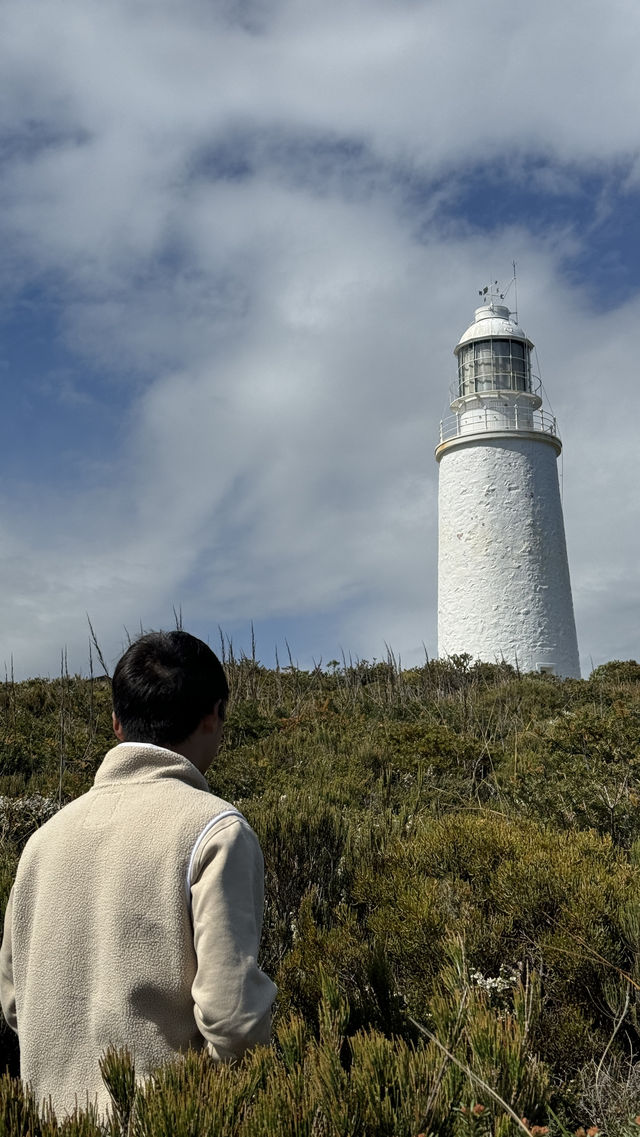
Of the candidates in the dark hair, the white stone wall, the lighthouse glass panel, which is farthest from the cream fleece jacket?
the lighthouse glass panel

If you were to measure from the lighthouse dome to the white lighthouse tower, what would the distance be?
3 cm

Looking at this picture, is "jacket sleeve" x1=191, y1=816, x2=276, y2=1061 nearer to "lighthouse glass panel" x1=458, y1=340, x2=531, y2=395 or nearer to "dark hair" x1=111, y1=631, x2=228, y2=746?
"dark hair" x1=111, y1=631, x2=228, y2=746

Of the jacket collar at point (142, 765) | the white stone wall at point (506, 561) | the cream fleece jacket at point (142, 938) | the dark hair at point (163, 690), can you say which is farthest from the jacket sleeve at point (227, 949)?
the white stone wall at point (506, 561)

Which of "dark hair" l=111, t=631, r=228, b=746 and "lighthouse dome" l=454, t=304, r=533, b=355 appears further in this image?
"lighthouse dome" l=454, t=304, r=533, b=355

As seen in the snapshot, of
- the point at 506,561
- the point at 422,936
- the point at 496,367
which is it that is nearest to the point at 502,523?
the point at 506,561

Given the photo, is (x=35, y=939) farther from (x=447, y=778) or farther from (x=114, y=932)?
(x=447, y=778)

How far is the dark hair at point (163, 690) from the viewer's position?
212 cm

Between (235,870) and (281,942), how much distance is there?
7.66 feet

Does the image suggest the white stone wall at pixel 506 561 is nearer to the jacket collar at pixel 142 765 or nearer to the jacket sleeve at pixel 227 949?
the jacket collar at pixel 142 765

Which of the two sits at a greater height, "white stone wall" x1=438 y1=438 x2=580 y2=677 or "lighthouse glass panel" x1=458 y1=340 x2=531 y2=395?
"lighthouse glass panel" x1=458 y1=340 x2=531 y2=395

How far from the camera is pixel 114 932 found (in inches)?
75.9

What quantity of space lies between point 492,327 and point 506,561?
6.02 meters

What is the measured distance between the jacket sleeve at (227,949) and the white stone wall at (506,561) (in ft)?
59.5

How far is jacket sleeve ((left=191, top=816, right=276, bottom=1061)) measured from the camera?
6.05ft
